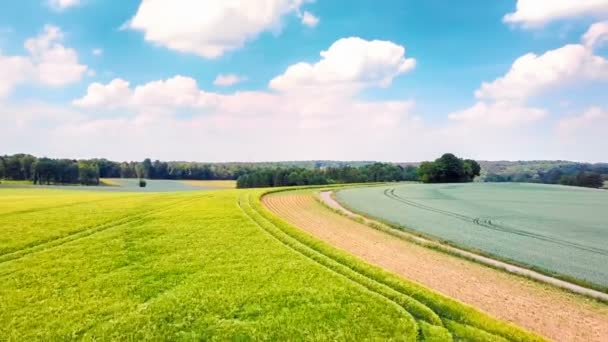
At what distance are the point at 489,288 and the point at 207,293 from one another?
9652 millimetres

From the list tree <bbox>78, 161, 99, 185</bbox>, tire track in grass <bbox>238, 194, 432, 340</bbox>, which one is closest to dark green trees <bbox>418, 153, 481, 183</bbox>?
tire track in grass <bbox>238, 194, 432, 340</bbox>

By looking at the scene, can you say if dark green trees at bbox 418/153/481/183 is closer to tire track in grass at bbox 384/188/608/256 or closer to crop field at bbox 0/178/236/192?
crop field at bbox 0/178/236/192

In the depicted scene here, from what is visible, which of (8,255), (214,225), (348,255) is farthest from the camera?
(214,225)

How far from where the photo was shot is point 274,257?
15242 mm

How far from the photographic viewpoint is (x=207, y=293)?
1117cm

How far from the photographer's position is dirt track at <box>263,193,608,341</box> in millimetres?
10234

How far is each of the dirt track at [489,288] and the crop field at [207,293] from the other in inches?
48.4

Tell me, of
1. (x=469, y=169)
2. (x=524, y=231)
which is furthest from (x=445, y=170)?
(x=524, y=231)

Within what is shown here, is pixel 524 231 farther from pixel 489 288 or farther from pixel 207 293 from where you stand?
pixel 207 293

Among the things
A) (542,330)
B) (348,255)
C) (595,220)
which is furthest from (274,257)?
(595,220)

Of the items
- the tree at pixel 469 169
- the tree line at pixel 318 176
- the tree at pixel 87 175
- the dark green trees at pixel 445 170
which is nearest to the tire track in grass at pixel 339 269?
the dark green trees at pixel 445 170

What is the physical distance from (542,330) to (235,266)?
9715mm

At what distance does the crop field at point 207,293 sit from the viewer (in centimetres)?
929

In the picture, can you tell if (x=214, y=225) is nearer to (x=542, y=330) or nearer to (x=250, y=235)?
(x=250, y=235)
